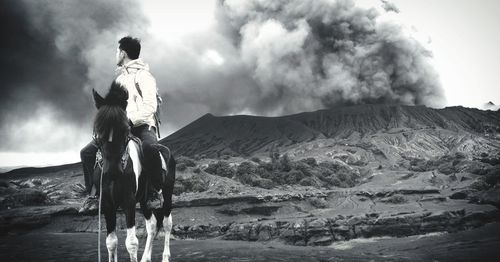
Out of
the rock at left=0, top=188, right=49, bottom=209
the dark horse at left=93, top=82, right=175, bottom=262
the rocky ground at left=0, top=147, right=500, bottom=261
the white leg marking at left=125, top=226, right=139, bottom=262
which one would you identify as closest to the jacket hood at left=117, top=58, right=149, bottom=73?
the dark horse at left=93, top=82, right=175, bottom=262

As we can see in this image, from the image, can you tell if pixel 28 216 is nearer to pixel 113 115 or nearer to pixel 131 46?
pixel 131 46

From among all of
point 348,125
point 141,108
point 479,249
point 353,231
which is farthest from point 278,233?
point 348,125

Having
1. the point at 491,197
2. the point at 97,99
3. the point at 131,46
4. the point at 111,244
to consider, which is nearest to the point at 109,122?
the point at 97,99

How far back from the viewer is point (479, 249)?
10594 mm

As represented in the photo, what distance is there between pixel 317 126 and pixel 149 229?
157 metres

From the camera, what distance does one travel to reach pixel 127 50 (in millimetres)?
6473

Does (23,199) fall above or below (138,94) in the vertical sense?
below

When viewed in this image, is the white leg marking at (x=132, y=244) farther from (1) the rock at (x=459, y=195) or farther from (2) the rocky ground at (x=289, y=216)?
(1) the rock at (x=459, y=195)

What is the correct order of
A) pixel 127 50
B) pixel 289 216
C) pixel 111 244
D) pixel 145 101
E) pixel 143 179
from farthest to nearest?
pixel 289 216 → pixel 127 50 → pixel 145 101 → pixel 143 179 → pixel 111 244

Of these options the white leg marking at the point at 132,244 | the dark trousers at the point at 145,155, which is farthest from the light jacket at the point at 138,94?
the white leg marking at the point at 132,244

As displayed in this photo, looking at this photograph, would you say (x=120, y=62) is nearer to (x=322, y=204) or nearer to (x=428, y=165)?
(x=322, y=204)

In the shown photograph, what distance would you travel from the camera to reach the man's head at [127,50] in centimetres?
641

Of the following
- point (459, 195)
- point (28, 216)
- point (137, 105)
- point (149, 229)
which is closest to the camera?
point (137, 105)

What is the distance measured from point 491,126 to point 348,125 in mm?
50523
